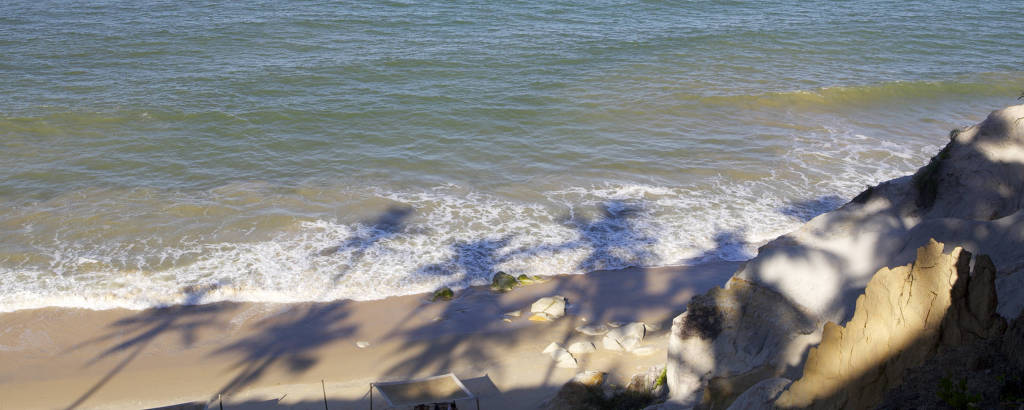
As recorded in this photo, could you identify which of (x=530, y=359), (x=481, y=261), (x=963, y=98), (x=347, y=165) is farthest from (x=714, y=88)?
(x=530, y=359)

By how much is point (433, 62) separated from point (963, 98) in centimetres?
1790

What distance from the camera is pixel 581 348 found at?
10.9 metres

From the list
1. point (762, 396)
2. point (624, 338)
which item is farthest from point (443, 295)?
Answer: point (762, 396)

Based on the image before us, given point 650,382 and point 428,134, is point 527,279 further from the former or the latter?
point 428,134

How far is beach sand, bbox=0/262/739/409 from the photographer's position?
10242 millimetres

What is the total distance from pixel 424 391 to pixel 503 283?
396 centimetres

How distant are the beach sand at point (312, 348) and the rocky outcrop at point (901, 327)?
5010 millimetres

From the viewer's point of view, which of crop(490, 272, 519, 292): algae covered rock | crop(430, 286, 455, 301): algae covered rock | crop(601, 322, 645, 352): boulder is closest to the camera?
crop(601, 322, 645, 352): boulder

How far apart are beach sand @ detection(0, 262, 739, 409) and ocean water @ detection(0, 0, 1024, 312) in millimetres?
670

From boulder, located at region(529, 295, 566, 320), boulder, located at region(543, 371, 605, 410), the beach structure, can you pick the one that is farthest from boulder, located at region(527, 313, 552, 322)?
the beach structure

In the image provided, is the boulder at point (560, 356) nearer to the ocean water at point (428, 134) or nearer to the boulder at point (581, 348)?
the boulder at point (581, 348)

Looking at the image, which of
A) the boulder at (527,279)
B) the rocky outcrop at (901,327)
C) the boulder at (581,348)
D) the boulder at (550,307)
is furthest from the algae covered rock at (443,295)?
the rocky outcrop at (901,327)

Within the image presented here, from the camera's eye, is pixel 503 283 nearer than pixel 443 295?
No

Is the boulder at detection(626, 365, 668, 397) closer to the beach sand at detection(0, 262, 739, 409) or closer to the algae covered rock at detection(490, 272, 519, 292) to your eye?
the beach sand at detection(0, 262, 739, 409)
